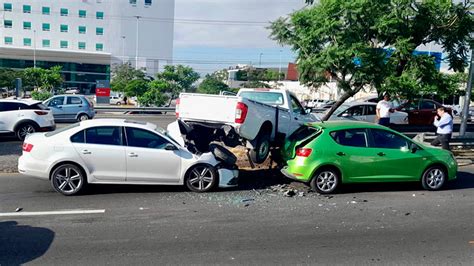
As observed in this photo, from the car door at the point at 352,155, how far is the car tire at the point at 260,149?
195cm

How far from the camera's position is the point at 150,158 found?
883 centimetres

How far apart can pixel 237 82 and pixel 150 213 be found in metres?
67.0

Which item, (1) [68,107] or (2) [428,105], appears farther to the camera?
(1) [68,107]

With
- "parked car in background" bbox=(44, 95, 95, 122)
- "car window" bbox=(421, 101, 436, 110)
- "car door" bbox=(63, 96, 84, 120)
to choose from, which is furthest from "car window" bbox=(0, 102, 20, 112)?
"car window" bbox=(421, 101, 436, 110)

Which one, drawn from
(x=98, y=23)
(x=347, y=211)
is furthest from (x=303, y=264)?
(x=98, y=23)

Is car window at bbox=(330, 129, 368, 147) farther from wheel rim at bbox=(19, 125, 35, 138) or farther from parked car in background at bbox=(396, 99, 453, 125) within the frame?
parked car in background at bbox=(396, 99, 453, 125)

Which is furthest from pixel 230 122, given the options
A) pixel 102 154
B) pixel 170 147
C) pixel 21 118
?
pixel 21 118

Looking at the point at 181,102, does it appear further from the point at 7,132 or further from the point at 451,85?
the point at 451,85

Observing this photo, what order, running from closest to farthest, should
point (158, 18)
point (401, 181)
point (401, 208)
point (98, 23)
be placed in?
point (401, 208)
point (401, 181)
point (98, 23)
point (158, 18)

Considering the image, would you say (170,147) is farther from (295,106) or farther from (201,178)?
(295,106)

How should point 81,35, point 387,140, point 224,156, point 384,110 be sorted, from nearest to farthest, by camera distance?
point 224,156 < point 387,140 < point 384,110 < point 81,35

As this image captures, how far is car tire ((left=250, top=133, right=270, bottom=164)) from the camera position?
34.7 ft

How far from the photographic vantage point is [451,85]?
15242 millimetres

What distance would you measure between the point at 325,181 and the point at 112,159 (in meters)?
4.33
